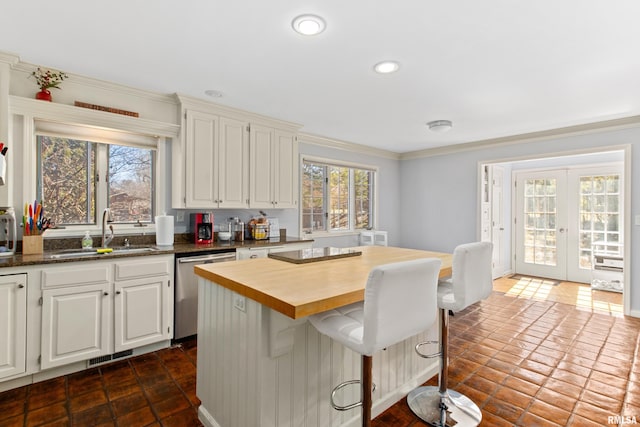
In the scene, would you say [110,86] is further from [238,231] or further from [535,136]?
[535,136]

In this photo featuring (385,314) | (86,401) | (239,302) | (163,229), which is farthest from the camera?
(163,229)

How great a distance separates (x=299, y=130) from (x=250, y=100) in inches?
48.0

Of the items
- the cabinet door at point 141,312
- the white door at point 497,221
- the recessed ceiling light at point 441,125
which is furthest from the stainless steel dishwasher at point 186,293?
the white door at point 497,221

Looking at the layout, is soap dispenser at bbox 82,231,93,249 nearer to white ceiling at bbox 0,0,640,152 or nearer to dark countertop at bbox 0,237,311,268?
dark countertop at bbox 0,237,311,268

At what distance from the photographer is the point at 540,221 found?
5.79 metres

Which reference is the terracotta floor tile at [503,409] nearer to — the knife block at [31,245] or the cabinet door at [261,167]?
the cabinet door at [261,167]

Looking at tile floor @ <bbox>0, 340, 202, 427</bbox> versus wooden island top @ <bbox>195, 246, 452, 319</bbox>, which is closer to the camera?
wooden island top @ <bbox>195, 246, 452, 319</bbox>

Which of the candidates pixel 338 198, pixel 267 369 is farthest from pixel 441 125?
pixel 267 369

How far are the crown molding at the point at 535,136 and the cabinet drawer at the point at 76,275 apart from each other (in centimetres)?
506

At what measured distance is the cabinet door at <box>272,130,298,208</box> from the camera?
3918mm

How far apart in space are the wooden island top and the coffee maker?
1455 mm

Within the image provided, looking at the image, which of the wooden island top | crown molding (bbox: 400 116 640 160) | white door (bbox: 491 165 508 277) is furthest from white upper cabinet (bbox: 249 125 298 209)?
white door (bbox: 491 165 508 277)

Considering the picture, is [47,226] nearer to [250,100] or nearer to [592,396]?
[250,100]

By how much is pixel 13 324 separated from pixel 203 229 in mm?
1580
